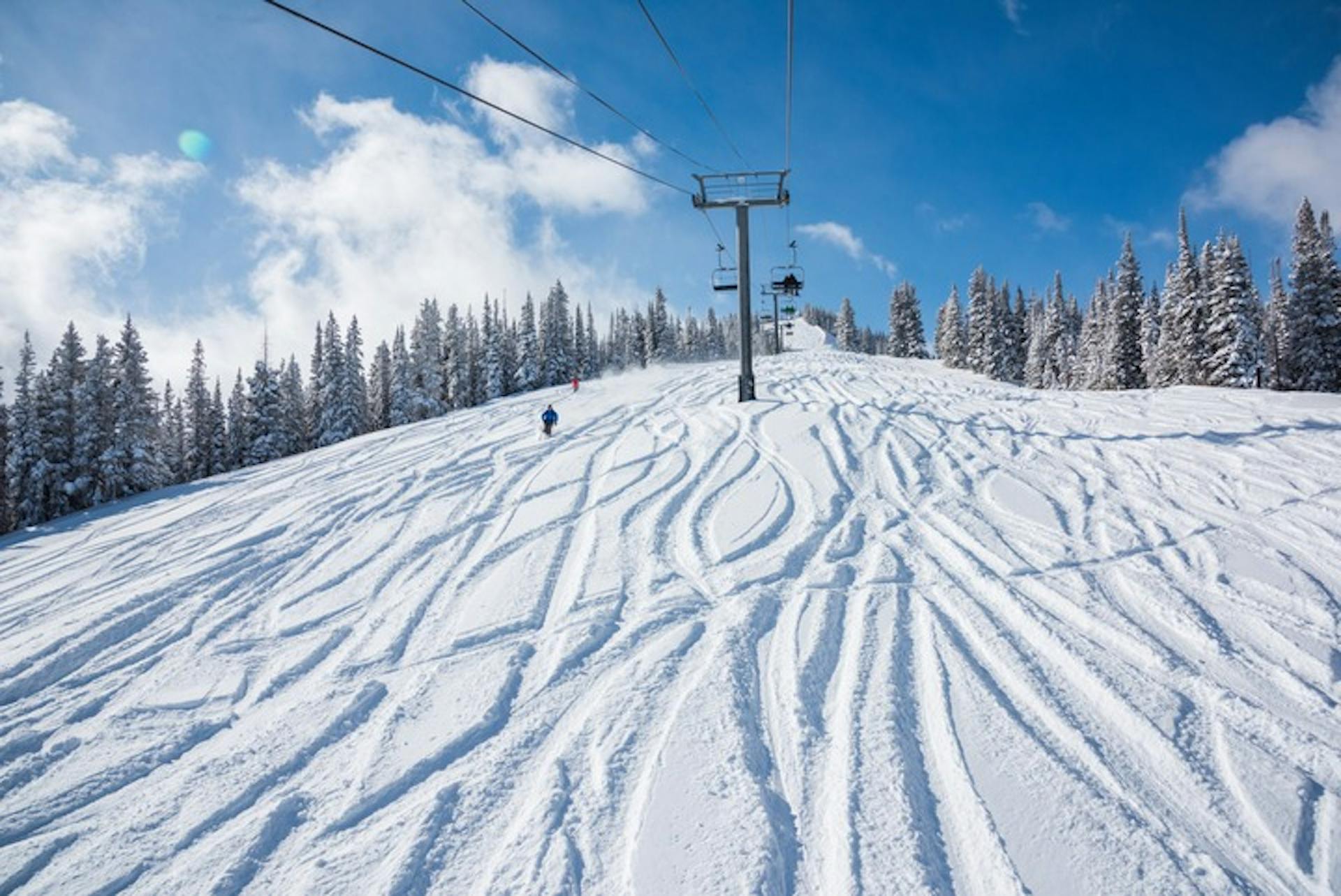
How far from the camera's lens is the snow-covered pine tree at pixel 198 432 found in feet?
187

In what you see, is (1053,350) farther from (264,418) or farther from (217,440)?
(217,440)

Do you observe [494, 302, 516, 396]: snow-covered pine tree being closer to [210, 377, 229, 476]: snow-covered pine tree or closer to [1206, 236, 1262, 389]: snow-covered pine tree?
[210, 377, 229, 476]: snow-covered pine tree

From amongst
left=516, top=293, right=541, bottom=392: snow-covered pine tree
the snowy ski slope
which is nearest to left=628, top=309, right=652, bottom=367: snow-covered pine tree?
left=516, top=293, right=541, bottom=392: snow-covered pine tree

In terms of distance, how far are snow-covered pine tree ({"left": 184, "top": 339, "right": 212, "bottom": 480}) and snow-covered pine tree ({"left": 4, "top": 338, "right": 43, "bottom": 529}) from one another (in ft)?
64.3

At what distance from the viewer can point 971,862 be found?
11.2ft

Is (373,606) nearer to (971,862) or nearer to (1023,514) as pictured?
(971,862)

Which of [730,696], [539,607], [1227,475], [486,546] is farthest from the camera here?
[1227,475]

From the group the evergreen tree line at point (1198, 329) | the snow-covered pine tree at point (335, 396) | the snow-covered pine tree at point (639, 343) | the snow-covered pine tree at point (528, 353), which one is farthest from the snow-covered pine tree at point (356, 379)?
the evergreen tree line at point (1198, 329)

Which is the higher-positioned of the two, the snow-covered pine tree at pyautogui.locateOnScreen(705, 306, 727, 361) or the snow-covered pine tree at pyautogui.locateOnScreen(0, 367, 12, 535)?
the snow-covered pine tree at pyautogui.locateOnScreen(705, 306, 727, 361)

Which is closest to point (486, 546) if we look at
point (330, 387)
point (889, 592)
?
point (889, 592)

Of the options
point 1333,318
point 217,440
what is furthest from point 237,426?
point 1333,318

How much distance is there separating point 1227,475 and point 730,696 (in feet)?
34.4

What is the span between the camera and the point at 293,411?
65.6m

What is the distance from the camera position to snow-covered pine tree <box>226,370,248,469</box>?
53125 millimetres
